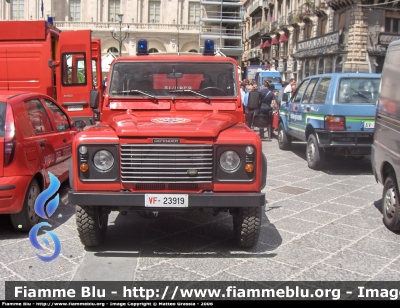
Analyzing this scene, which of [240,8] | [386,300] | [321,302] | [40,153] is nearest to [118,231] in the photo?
[40,153]

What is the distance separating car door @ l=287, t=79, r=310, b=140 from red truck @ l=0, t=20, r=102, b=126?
4.55 meters

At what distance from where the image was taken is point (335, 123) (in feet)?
30.5

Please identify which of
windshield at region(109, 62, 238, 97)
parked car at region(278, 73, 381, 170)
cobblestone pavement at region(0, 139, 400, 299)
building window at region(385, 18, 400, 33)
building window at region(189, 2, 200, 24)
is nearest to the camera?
cobblestone pavement at region(0, 139, 400, 299)

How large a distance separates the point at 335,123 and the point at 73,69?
6.52 m

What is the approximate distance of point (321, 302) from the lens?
397cm

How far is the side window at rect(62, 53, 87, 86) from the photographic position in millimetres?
12242

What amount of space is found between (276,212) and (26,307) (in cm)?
384

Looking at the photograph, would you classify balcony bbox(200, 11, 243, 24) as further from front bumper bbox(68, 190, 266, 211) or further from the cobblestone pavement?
front bumper bbox(68, 190, 266, 211)

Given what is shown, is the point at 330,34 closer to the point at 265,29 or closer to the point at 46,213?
the point at 265,29

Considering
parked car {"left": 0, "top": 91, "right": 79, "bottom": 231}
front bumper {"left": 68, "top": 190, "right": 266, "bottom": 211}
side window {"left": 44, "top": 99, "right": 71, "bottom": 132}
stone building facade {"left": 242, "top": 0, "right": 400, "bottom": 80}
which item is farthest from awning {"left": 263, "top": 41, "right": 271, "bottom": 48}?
front bumper {"left": 68, "top": 190, "right": 266, "bottom": 211}

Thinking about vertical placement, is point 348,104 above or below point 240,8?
below

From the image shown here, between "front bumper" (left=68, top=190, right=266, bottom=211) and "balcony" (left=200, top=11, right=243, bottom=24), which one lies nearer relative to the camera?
"front bumper" (left=68, top=190, right=266, bottom=211)

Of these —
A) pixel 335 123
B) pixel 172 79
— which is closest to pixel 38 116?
pixel 172 79

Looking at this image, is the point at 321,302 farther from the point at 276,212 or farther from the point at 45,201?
the point at 45,201
